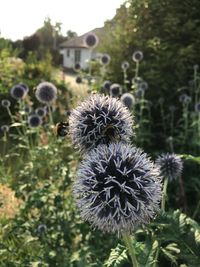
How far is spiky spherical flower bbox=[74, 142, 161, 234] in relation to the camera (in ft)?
6.36

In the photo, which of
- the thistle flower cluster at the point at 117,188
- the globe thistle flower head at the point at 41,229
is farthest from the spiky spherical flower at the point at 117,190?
the globe thistle flower head at the point at 41,229

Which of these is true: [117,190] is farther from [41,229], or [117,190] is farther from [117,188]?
[41,229]

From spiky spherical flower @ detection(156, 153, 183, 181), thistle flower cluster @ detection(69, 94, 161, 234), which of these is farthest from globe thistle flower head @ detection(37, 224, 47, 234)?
thistle flower cluster @ detection(69, 94, 161, 234)

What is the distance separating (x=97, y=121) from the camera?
93.5 inches

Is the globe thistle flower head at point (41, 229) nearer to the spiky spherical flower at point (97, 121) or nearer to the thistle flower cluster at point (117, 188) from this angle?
the spiky spherical flower at point (97, 121)

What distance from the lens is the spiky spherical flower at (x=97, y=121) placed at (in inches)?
91.9

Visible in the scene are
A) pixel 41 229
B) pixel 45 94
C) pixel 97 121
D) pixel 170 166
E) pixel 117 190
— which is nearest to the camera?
pixel 117 190

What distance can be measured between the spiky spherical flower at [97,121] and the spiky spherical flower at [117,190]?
28 cm

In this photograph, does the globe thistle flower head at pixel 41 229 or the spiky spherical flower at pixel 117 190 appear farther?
the globe thistle flower head at pixel 41 229

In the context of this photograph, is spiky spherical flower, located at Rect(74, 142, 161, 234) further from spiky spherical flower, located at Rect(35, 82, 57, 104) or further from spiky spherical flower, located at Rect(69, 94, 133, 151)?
spiky spherical flower, located at Rect(35, 82, 57, 104)

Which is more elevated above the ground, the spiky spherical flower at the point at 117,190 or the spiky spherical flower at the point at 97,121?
the spiky spherical flower at the point at 97,121

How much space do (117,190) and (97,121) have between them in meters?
0.52

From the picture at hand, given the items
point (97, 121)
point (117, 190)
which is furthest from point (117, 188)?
point (97, 121)

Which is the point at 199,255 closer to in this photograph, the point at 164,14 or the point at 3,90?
the point at 164,14
